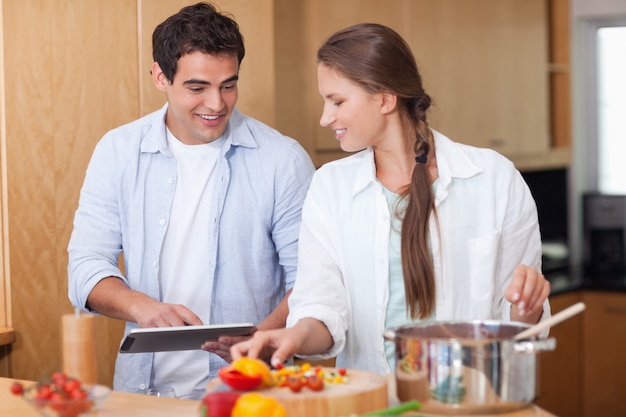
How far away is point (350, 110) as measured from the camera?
2.14 m

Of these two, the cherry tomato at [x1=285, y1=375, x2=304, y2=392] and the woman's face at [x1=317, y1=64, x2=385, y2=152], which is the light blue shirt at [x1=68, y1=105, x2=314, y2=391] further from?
the cherry tomato at [x1=285, y1=375, x2=304, y2=392]

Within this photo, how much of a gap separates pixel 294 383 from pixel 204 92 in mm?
984

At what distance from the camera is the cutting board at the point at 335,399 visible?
1.57 meters

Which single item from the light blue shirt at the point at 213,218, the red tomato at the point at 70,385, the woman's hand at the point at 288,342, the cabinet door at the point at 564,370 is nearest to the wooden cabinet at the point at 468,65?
the cabinet door at the point at 564,370

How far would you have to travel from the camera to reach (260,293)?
2.54m

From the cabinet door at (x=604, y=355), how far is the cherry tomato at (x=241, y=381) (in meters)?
3.41

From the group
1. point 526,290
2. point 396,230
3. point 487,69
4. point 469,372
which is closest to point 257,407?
point 469,372

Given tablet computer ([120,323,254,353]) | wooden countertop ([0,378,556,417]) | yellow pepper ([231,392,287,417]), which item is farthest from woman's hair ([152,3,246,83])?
yellow pepper ([231,392,287,417])

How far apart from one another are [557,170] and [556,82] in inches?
18.5

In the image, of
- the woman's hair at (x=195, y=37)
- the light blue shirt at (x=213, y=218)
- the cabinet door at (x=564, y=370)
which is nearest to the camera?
the woman's hair at (x=195, y=37)

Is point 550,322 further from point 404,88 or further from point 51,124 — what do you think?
point 51,124

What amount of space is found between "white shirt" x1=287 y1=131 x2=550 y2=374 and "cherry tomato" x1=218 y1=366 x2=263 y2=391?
1.56 feet

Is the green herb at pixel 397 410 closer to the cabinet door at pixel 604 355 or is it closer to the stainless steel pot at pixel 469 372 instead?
the stainless steel pot at pixel 469 372

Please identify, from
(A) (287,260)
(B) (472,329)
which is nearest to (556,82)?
(A) (287,260)
